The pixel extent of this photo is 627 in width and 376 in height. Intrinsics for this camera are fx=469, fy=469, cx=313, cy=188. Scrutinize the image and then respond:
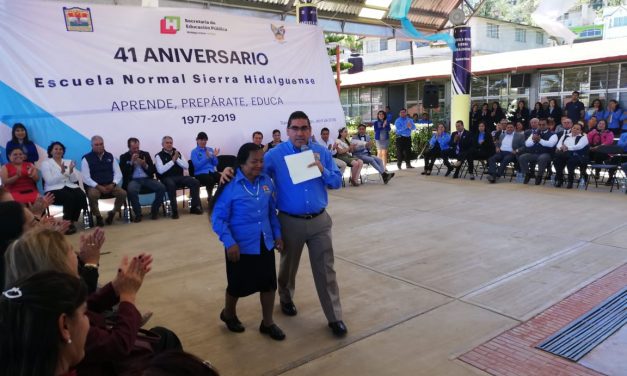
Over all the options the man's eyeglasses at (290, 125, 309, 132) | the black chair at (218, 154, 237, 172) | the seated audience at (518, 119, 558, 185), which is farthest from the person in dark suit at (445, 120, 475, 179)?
the man's eyeglasses at (290, 125, 309, 132)

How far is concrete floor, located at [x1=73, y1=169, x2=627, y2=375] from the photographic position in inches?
122

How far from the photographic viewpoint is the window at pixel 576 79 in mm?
15273

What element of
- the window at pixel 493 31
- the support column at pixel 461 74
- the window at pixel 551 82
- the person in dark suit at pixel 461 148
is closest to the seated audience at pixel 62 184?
the person in dark suit at pixel 461 148

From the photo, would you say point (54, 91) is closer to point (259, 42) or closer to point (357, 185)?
point (259, 42)

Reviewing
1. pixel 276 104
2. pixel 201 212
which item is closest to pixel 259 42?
pixel 276 104

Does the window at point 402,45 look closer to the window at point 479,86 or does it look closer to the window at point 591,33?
the window at point 479,86

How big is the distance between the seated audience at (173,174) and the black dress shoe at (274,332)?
174 inches

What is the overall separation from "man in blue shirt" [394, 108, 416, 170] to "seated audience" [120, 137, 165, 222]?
6.81 meters

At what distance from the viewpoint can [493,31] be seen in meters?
28.5

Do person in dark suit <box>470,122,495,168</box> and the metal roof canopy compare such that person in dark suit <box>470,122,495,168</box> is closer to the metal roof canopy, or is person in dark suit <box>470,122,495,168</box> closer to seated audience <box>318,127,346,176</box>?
seated audience <box>318,127,346,176</box>

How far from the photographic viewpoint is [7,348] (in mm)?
1113

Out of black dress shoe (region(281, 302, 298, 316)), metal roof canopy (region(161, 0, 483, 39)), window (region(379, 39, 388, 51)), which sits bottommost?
black dress shoe (region(281, 302, 298, 316))

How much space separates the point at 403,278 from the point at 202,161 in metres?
4.69

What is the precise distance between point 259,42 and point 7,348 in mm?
9088
